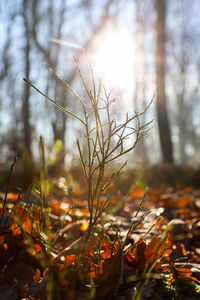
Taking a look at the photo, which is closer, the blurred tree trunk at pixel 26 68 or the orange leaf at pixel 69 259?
the orange leaf at pixel 69 259

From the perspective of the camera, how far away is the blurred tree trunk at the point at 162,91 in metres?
9.78

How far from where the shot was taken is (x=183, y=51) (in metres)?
22.0

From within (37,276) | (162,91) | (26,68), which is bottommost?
(37,276)

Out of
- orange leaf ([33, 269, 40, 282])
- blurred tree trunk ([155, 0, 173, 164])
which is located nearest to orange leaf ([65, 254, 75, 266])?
orange leaf ([33, 269, 40, 282])

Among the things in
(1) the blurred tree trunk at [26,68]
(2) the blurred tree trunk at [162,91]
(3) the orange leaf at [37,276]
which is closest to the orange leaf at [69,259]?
(3) the orange leaf at [37,276]

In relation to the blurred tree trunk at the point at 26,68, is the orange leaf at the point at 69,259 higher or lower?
lower

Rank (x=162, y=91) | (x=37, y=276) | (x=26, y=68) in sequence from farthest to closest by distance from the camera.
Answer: (x=26, y=68), (x=162, y=91), (x=37, y=276)

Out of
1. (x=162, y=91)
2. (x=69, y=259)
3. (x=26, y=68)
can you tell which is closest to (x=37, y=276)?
(x=69, y=259)

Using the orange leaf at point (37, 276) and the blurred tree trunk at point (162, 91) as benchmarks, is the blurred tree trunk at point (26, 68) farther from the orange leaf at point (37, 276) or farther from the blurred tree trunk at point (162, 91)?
the orange leaf at point (37, 276)

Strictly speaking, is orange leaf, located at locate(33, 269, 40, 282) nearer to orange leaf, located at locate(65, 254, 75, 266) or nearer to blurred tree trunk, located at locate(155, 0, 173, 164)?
orange leaf, located at locate(65, 254, 75, 266)

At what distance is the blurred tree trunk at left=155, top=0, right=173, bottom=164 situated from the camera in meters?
9.78

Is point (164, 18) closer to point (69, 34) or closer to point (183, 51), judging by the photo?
point (69, 34)

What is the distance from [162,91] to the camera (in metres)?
10.0

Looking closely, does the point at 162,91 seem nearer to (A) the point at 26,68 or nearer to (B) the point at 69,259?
(A) the point at 26,68
